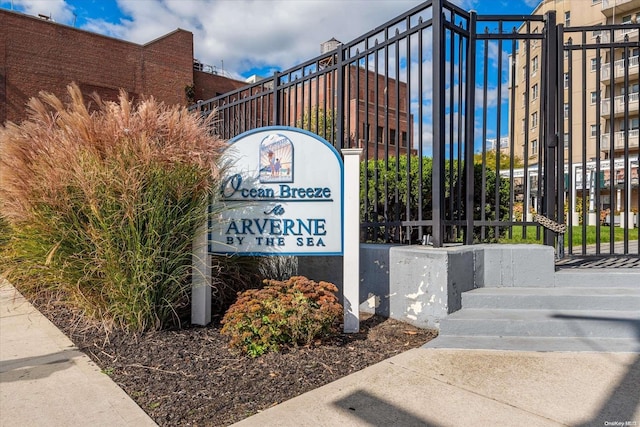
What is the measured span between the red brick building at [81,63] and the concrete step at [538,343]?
899 inches

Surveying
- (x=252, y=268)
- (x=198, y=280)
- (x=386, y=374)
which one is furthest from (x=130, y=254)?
(x=386, y=374)

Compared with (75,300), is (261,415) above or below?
below

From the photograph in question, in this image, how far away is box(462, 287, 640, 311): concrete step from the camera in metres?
3.85

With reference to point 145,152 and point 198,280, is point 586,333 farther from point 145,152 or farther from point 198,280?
point 145,152

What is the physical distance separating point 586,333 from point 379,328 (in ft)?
5.70

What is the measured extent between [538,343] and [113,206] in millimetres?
3746

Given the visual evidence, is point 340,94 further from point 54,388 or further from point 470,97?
point 54,388

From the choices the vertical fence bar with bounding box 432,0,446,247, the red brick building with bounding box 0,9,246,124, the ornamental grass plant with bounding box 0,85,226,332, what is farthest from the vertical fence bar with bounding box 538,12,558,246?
the red brick building with bounding box 0,9,246,124

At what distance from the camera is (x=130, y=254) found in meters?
3.71

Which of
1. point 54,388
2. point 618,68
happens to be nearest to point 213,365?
point 54,388

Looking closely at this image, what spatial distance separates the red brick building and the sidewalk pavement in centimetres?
2157

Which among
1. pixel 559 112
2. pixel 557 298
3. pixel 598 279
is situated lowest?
pixel 557 298

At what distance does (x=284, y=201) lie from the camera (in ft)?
14.1

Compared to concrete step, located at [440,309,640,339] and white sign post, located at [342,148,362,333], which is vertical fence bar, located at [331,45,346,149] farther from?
concrete step, located at [440,309,640,339]
